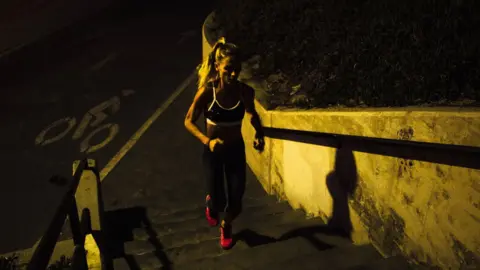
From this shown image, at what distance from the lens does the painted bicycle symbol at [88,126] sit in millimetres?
7440

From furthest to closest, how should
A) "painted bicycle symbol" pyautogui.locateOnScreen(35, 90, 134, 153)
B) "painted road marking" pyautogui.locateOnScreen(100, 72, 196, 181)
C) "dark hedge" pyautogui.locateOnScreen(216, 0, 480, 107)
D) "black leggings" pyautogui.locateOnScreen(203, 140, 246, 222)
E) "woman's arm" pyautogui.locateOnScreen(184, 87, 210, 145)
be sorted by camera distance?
"painted bicycle symbol" pyautogui.locateOnScreen(35, 90, 134, 153) → "painted road marking" pyautogui.locateOnScreen(100, 72, 196, 181) → "black leggings" pyautogui.locateOnScreen(203, 140, 246, 222) → "woman's arm" pyautogui.locateOnScreen(184, 87, 210, 145) → "dark hedge" pyautogui.locateOnScreen(216, 0, 480, 107)

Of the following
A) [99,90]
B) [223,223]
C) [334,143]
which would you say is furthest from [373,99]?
[99,90]

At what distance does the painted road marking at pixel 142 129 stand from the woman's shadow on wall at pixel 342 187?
4.12 m

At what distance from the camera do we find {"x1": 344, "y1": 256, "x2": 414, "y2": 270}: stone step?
2.84 m

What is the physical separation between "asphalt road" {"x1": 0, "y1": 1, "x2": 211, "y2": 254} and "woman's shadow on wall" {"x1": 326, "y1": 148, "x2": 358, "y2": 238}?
3.90m

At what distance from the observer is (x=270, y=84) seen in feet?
19.0

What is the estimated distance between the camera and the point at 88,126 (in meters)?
7.96

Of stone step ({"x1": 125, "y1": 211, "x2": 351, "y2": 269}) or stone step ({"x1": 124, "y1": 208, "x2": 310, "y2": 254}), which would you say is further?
stone step ({"x1": 124, "y1": 208, "x2": 310, "y2": 254})

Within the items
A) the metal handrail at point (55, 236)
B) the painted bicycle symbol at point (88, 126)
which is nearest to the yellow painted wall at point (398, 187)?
the metal handrail at point (55, 236)

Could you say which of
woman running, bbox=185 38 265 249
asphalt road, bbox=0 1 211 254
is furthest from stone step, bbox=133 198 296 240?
asphalt road, bbox=0 1 211 254

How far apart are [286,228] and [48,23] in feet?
41.6

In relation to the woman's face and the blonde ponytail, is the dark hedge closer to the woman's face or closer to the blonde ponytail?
the woman's face

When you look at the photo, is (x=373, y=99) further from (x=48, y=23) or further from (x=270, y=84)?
(x=48, y=23)

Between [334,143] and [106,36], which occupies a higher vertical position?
[106,36]
